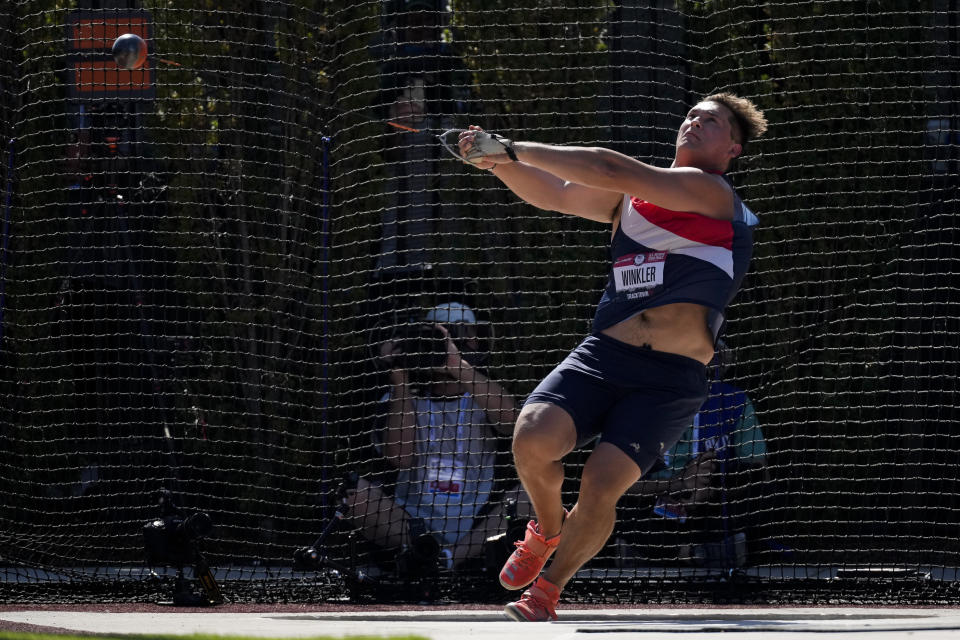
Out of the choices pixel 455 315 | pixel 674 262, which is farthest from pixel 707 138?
pixel 455 315

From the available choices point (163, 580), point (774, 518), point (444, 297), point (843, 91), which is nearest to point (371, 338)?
point (444, 297)

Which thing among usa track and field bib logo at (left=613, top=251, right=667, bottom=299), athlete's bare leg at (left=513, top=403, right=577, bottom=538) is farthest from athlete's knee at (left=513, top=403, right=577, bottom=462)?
usa track and field bib logo at (left=613, top=251, right=667, bottom=299)

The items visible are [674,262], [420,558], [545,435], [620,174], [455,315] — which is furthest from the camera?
[455,315]

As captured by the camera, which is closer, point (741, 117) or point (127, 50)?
point (741, 117)

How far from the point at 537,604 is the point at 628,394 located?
0.65 metres

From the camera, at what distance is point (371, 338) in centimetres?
665

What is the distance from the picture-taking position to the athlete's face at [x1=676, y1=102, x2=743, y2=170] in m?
3.44

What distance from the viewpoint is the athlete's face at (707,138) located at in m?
3.44

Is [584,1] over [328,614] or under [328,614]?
over

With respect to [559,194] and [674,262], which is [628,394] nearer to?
[674,262]

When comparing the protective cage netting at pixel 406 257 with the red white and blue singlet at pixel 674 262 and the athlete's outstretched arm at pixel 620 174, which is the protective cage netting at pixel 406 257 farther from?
the athlete's outstretched arm at pixel 620 174

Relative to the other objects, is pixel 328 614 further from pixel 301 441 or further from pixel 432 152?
pixel 432 152

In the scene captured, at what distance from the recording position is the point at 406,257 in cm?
713

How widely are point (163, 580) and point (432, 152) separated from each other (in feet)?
10.5
